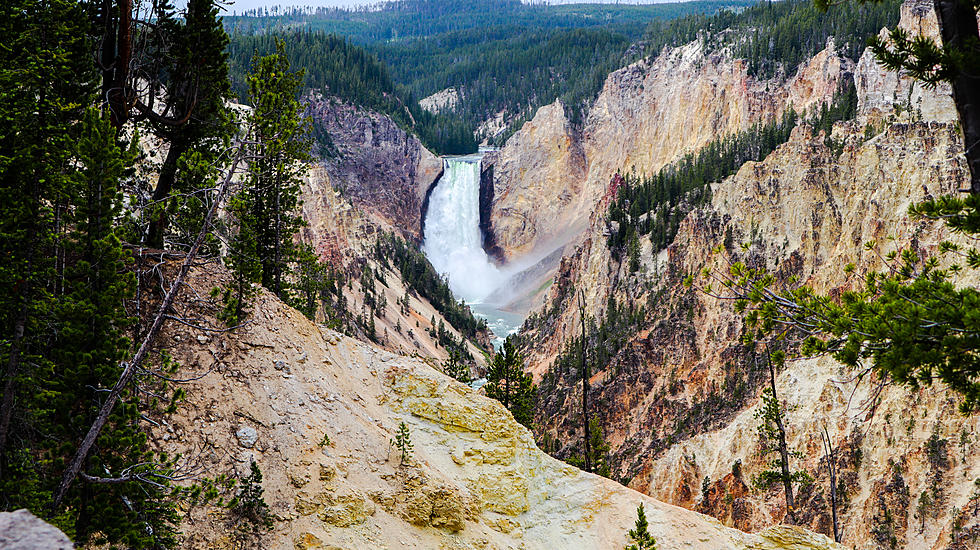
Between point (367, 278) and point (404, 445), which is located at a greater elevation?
point (404, 445)

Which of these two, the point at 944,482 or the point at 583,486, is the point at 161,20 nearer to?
the point at 583,486

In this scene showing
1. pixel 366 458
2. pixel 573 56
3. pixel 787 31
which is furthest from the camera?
pixel 573 56

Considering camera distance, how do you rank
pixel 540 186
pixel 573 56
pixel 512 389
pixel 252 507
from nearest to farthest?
1. pixel 252 507
2. pixel 512 389
3. pixel 540 186
4. pixel 573 56

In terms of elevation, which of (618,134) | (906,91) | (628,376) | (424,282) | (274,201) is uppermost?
(906,91)

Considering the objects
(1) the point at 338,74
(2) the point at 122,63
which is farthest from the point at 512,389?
(1) the point at 338,74

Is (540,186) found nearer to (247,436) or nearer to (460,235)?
(460,235)

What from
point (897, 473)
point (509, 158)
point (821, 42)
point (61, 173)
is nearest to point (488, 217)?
point (509, 158)
